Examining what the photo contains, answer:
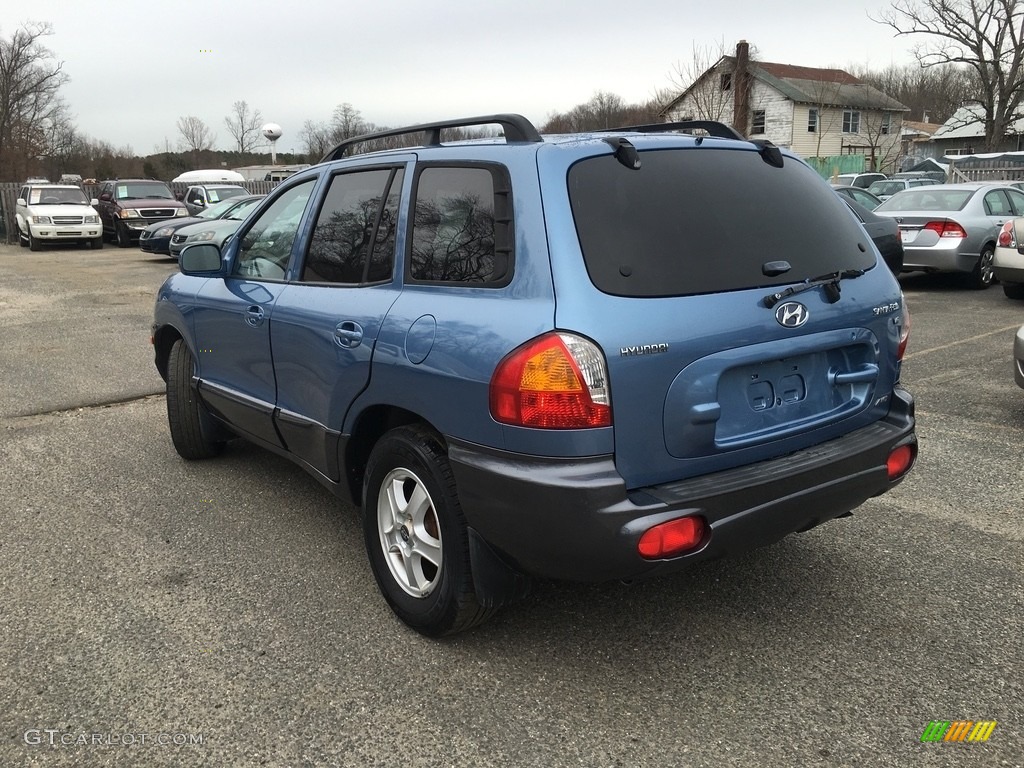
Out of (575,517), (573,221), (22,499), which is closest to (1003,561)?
(575,517)

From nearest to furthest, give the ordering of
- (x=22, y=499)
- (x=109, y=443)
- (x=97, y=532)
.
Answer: (x=97, y=532) < (x=22, y=499) < (x=109, y=443)

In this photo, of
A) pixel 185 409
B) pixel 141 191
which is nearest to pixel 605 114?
pixel 141 191

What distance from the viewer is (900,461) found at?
3.17 meters

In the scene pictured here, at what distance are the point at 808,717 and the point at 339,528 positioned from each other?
92.8 inches

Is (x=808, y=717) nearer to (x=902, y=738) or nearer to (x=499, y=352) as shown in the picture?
(x=902, y=738)

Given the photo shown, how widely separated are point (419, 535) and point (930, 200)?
469 inches

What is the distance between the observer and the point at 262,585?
3564 mm

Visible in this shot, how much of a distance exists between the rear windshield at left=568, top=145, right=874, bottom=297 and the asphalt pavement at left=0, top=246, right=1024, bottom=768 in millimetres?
1302

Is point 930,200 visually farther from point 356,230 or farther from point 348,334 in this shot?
point 348,334

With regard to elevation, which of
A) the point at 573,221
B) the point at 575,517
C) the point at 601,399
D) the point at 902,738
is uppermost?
the point at 573,221

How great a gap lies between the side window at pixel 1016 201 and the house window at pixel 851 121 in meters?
44.4

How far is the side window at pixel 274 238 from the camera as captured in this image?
398 cm

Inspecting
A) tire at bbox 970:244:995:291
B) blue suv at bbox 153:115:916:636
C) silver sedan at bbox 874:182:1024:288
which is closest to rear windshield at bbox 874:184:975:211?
silver sedan at bbox 874:182:1024:288

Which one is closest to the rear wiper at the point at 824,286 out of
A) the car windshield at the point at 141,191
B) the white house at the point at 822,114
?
the car windshield at the point at 141,191
